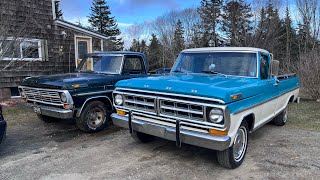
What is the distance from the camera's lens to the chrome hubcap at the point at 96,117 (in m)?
6.50

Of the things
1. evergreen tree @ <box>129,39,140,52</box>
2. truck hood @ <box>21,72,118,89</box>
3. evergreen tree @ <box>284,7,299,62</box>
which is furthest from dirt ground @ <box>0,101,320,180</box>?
evergreen tree @ <box>129,39,140,52</box>

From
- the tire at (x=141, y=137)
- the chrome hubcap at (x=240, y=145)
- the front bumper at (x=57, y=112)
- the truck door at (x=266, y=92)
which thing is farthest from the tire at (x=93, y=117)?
the truck door at (x=266, y=92)

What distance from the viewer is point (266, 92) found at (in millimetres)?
5047

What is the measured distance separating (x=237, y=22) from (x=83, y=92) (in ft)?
86.5

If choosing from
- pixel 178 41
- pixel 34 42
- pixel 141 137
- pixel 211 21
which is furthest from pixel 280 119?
pixel 211 21

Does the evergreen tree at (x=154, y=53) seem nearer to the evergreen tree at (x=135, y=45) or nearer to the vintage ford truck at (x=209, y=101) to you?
the evergreen tree at (x=135, y=45)

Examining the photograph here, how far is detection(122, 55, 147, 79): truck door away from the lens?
742 cm

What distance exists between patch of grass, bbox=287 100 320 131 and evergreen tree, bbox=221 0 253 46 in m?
15.2

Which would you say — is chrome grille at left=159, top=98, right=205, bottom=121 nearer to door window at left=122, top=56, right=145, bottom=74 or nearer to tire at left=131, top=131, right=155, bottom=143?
tire at left=131, top=131, right=155, bottom=143

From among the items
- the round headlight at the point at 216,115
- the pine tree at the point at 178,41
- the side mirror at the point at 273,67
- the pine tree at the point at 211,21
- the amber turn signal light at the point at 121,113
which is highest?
the pine tree at the point at 211,21

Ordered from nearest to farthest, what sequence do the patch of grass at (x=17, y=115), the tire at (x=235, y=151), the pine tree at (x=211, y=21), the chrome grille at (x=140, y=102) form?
the tire at (x=235, y=151), the chrome grille at (x=140, y=102), the patch of grass at (x=17, y=115), the pine tree at (x=211, y=21)

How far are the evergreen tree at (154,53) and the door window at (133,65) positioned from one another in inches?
938

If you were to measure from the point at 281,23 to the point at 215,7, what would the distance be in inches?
338

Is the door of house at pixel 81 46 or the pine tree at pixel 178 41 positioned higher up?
the pine tree at pixel 178 41
